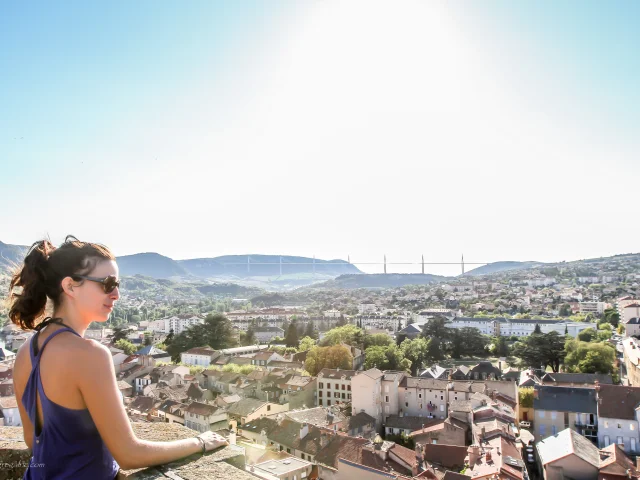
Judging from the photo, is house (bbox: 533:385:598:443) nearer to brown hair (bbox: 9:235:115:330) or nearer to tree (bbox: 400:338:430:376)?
tree (bbox: 400:338:430:376)

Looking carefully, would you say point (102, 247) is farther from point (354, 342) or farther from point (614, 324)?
point (614, 324)

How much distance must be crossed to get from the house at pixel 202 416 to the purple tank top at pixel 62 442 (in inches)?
609

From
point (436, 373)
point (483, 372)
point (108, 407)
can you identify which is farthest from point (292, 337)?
point (108, 407)

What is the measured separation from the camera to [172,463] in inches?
53.2

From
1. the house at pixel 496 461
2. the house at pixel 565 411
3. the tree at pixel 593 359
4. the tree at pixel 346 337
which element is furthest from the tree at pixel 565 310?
the house at pixel 496 461

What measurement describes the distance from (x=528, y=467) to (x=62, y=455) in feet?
51.5

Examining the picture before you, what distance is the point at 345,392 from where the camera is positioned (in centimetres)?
2069

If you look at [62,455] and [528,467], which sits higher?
[62,455]

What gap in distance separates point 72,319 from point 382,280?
153004mm

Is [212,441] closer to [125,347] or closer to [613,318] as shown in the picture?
[125,347]

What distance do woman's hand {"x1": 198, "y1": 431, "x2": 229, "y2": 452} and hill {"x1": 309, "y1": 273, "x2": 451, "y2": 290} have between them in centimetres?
14264

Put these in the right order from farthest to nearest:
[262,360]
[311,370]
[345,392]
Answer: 1. [262,360]
2. [311,370]
3. [345,392]

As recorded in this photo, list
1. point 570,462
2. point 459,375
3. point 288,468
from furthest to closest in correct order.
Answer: point 459,375 < point 570,462 < point 288,468

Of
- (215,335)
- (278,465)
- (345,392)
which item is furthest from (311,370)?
(278,465)
